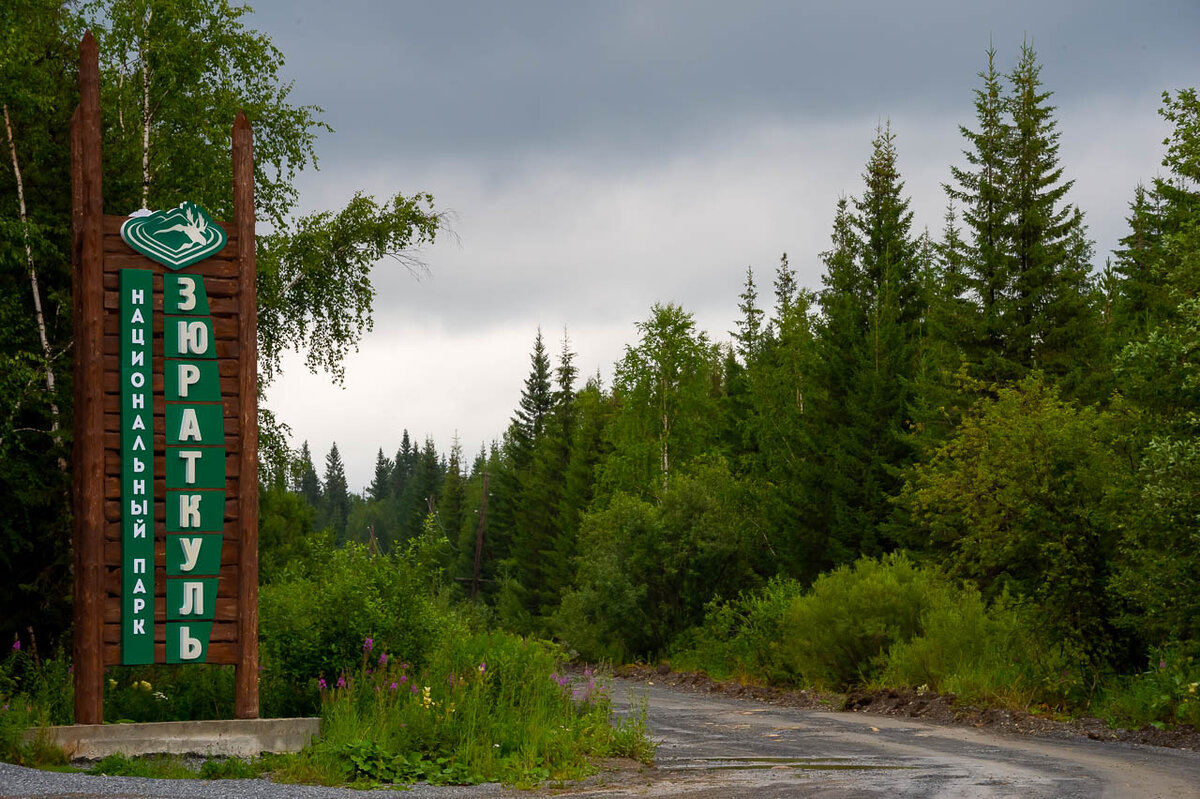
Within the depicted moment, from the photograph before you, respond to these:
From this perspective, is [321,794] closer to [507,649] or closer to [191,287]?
[507,649]

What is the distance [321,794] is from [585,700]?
4877 mm

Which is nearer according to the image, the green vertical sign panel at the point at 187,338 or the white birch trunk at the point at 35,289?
the green vertical sign panel at the point at 187,338

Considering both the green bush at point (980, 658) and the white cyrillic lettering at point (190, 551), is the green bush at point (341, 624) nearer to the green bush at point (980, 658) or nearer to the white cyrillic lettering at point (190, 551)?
the white cyrillic lettering at point (190, 551)

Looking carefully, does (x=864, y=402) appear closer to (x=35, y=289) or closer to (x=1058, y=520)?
(x=1058, y=520)

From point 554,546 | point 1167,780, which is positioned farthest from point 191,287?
point 554,546

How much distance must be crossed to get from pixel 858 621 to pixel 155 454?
15.1m

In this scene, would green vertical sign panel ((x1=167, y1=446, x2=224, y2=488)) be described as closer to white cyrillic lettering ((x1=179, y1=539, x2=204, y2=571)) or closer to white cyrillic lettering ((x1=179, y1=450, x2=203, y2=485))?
white cyrillic lettering ((x1=179, y1=450, x2=203, y2=485))

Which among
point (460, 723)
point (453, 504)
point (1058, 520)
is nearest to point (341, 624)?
point (460, 723)

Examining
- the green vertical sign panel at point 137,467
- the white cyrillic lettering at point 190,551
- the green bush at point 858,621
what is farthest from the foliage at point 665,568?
the green vertical sign panel at point 137,467

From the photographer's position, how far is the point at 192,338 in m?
12.6

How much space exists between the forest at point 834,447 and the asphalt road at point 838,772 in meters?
2.55

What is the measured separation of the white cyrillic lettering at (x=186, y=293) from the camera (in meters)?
12.7

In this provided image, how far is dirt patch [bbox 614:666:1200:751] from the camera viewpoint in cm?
1488

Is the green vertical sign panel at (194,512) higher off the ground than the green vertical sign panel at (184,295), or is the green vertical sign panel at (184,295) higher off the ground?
the green vertical sign panel at (184,295)
